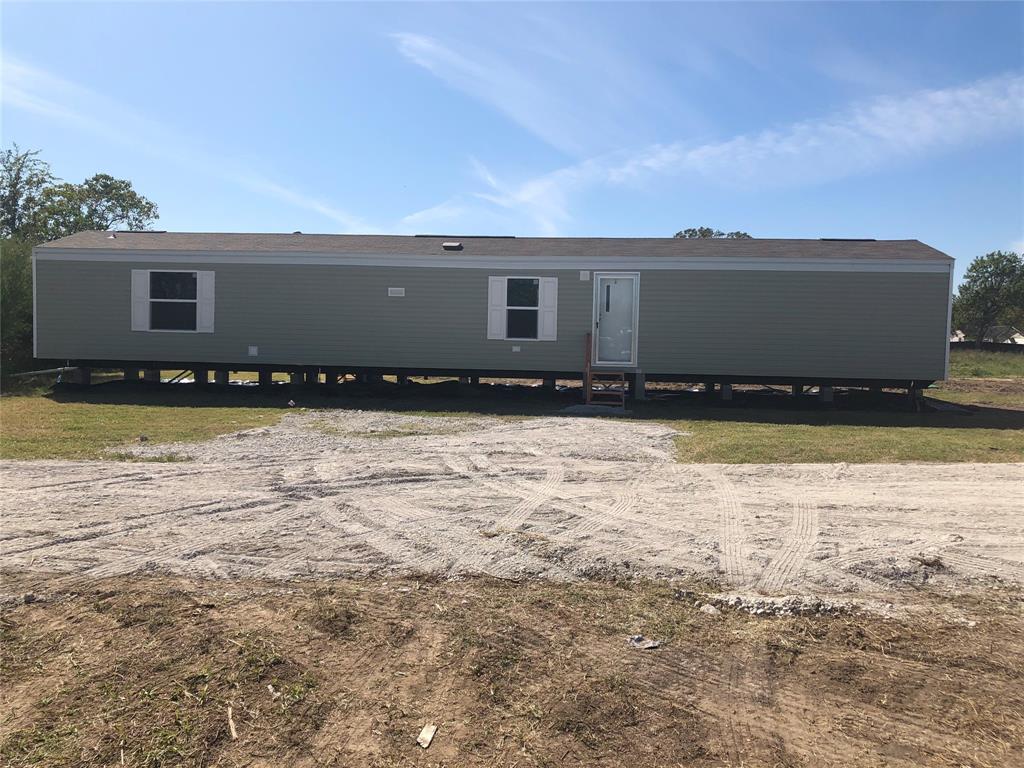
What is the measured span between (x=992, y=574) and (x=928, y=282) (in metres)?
10.4

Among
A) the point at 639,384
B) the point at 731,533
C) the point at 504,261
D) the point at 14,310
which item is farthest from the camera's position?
the point at 14,310

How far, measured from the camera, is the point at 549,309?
13.4 m

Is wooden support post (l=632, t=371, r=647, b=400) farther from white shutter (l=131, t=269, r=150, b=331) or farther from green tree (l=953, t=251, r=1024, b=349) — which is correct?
green tree (l=953, t=251, r=1024, b=349)

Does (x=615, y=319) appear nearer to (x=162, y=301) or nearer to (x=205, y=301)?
(x=205, y=301)

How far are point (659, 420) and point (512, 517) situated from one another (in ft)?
21.4

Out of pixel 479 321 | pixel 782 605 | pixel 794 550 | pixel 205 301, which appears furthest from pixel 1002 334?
pixel 782 605

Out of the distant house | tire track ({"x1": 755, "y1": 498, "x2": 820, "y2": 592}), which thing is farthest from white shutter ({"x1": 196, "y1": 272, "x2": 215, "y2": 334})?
the distant house

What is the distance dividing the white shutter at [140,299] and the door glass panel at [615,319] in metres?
8.88

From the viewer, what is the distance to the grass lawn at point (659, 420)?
782 cm

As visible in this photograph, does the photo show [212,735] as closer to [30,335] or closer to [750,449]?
[750,449]

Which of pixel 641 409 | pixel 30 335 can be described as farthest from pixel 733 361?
pixel 30 335

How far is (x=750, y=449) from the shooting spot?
26.2 feet

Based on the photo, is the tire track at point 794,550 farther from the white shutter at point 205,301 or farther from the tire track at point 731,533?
the white shutter at point 205,301

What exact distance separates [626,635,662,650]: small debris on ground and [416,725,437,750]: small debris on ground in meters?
0.99
